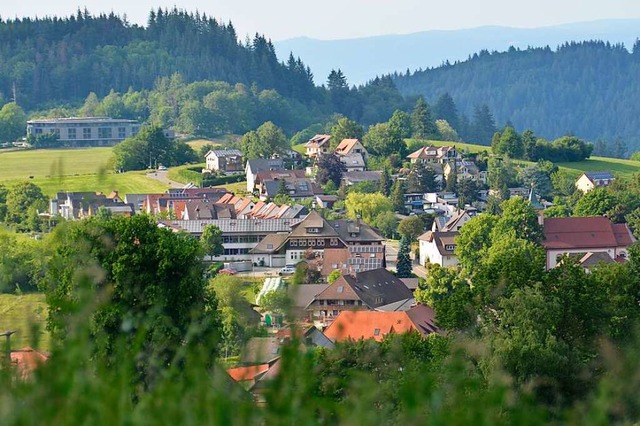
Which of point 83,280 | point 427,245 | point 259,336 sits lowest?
point 427,245

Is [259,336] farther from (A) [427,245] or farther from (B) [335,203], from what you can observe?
(B) [335,203]

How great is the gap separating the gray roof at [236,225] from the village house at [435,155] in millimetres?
14593

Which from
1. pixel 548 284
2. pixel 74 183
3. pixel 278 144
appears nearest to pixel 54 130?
pixel 278 144

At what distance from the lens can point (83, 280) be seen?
113 inches

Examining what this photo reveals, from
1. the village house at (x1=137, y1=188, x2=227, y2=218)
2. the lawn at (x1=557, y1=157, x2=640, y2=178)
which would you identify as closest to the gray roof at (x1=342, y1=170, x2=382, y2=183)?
the village house at (x1=137, y1=188, x2=227, y2=218)

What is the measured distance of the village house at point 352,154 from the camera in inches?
2079

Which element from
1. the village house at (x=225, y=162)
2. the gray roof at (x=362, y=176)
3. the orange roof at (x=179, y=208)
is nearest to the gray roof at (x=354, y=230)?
the orange roof at (x=179, y=208)

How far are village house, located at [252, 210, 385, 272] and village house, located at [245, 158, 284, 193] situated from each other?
488 inches

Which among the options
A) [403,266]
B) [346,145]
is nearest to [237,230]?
[403,266]

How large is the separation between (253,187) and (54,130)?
20.2m

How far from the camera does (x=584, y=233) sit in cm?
3625

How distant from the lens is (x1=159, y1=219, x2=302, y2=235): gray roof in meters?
37.0

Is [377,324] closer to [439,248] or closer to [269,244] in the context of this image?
[439,248]

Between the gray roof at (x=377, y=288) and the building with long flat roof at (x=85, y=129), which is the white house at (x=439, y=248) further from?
the building with long flat roof at (x=85, y=129)
